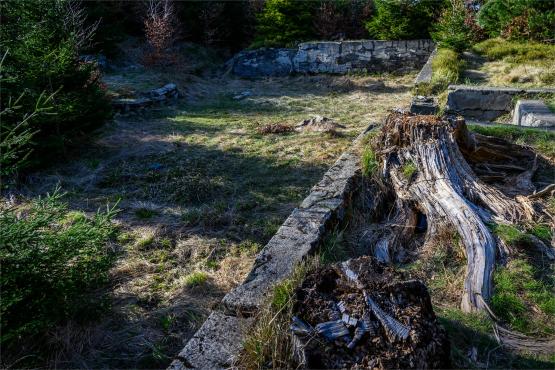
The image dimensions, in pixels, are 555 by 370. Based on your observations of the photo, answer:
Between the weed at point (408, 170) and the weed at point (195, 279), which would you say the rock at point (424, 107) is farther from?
the weed at point (195, 279)

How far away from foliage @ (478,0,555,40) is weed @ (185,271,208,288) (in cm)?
934

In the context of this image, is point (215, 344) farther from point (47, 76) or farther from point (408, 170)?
point (47, 76)

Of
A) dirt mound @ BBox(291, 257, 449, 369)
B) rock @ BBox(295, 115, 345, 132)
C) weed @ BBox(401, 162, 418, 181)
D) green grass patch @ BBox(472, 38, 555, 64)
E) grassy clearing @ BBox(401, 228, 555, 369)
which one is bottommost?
grassy clearing @ BBox(401, 228, 555, 369)

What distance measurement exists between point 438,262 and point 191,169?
3.60 meters

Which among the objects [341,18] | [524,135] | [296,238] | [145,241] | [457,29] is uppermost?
[341,18]

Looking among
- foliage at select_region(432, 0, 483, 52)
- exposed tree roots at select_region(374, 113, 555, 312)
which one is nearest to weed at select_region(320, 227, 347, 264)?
exposed tree roots at select_region(374, 113, 555, 312)

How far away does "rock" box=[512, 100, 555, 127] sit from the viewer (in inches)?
223

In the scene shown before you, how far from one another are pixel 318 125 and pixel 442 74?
2.84 m

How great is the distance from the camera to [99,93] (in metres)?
6.90

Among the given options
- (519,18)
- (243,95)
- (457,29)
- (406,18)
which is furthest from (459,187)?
(406,18)

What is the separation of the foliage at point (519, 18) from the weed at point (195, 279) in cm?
934

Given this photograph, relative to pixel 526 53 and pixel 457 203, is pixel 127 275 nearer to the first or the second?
pixel 457 203

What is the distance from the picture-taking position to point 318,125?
24.4 feet

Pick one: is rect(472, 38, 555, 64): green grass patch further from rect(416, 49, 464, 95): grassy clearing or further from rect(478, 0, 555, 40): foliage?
rect(416, 49, 464, 95): grassy clearing
